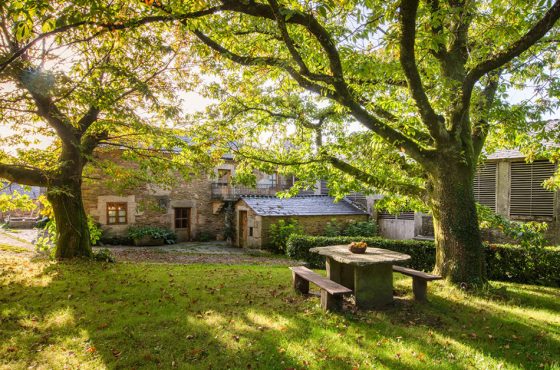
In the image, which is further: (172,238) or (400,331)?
(172,238)

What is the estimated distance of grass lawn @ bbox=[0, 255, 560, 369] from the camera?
12.7 feet

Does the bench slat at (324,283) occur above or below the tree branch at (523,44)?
below

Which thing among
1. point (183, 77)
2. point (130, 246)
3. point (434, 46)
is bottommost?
point (130, 246)

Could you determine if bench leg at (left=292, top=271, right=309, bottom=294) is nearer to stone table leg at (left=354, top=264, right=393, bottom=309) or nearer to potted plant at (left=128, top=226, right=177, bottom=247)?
stone table leg at (left=354, top=264, right=393, bottom=309)

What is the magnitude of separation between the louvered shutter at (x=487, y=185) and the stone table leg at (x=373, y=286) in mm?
10322

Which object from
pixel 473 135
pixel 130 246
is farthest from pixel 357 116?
pixel 130 246

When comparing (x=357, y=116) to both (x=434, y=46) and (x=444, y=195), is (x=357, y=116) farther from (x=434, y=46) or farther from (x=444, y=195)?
(x=444, y=195)

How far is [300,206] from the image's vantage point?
18516 millimetres

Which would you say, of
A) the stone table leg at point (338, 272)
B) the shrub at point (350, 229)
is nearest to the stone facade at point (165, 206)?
the shrub at point (350, 229)

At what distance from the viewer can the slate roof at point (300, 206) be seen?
17.3 m

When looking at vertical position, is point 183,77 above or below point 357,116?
above

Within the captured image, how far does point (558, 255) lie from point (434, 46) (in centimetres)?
781

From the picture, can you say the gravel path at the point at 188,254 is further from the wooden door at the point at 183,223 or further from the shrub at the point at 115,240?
the wooden door at the point at 183,223

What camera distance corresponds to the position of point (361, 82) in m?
7.38
